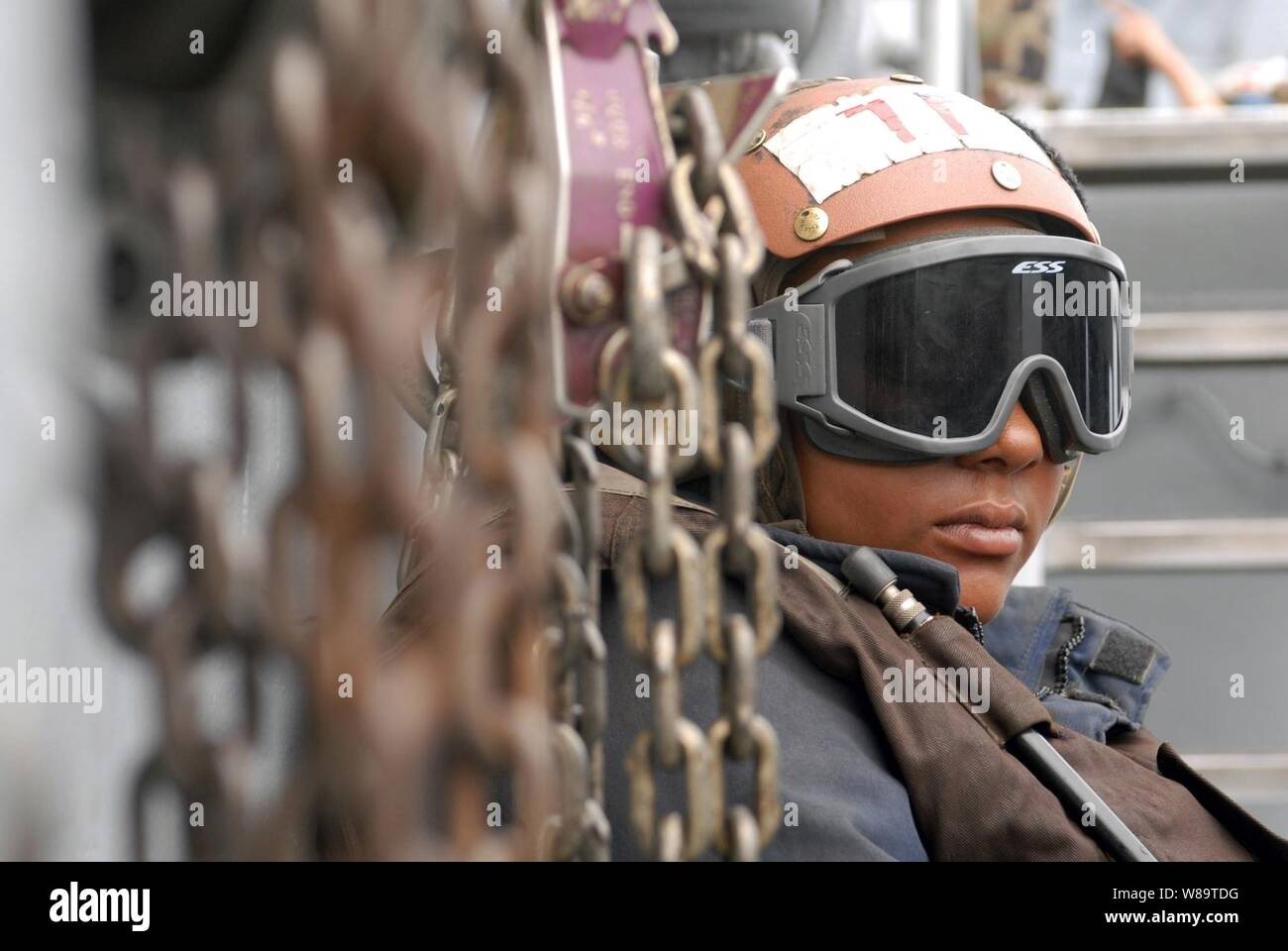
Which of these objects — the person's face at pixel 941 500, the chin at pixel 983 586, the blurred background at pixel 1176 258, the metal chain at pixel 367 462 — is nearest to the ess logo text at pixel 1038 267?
the person's face at pixel 941 500

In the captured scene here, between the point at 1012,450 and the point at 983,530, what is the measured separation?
0.12 m

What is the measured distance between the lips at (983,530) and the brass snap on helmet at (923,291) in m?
0.10

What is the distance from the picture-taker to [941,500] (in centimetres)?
212

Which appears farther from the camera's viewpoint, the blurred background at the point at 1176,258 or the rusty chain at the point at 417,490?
the blurred background at the point at 1176,258

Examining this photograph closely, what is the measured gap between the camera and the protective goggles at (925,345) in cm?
206

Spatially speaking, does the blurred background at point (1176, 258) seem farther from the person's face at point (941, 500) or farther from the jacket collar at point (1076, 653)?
the jacket collar at point (1076, 653)

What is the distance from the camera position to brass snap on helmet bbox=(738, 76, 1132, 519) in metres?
2.06

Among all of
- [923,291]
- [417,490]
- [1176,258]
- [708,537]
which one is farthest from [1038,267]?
[1176,258]

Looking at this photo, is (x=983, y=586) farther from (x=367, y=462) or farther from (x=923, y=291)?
(x=367, y=462)

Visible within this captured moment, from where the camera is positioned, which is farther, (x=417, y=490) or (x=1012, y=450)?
(x=1012, y=450)

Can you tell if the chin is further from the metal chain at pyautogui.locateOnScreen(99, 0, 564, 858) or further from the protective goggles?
the metal chain at pyautogui.locateOnScreen(99, 0, 564, 858)

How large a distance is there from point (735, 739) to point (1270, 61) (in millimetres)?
3631

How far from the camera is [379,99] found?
28.5 inches

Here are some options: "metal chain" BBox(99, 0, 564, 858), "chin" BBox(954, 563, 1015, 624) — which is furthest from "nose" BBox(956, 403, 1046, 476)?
"metal chain" BBox(99, 0, 564, 858)
